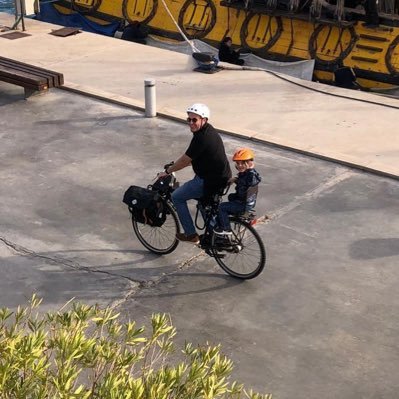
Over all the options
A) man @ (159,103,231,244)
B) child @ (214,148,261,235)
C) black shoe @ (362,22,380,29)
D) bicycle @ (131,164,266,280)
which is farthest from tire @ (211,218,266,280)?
black shoe @ (362,22,380,29)

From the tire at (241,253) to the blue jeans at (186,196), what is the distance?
337 mm

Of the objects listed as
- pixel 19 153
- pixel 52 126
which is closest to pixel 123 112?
pixel 52 126

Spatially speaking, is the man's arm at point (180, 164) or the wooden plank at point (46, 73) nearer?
the man's arm at point (180, 164)

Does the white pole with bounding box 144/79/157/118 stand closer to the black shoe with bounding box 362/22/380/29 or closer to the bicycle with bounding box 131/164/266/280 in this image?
the bicycle with bounding box 131/164/266/280

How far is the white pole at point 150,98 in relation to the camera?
13.1m

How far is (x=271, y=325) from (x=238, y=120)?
242 inches

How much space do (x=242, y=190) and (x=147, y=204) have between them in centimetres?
116

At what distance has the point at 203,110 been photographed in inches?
324

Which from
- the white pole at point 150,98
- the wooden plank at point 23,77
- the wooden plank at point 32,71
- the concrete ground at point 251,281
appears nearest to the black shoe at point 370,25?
the white pole at point 150,98

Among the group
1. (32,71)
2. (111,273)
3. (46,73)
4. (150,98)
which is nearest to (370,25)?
(150,98)

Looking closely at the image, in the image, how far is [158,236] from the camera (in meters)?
9.38

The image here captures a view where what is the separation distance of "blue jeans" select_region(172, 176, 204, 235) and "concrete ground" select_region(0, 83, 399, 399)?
23.2 inches

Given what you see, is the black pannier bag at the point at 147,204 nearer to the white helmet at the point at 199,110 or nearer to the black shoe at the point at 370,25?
the white helmet at the point at 199,110

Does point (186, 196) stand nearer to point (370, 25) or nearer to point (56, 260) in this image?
point (56, 260)
